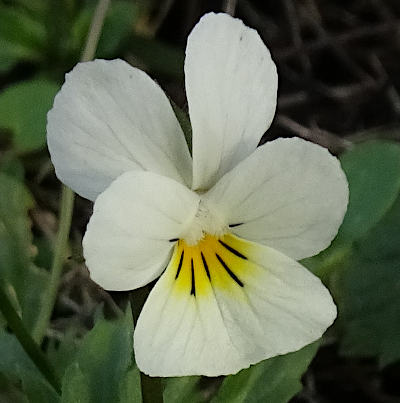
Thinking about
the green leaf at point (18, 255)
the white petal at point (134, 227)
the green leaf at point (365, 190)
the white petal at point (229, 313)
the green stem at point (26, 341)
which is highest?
the white petal at point (134, 227)

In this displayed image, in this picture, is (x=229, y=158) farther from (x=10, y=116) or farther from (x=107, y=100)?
(x=10, y=116)

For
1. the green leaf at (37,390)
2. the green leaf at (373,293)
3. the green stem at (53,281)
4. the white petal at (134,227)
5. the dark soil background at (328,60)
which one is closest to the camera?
the white petal at (134,227)

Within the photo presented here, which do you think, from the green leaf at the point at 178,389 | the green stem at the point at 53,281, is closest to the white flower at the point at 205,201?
the green leaf at the point at 178,389

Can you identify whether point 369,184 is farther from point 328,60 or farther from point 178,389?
point 328,60

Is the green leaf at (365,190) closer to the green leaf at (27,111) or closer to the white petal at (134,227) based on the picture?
the white petal at (134,227)

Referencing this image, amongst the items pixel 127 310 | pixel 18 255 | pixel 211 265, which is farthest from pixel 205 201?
pixel 18 255

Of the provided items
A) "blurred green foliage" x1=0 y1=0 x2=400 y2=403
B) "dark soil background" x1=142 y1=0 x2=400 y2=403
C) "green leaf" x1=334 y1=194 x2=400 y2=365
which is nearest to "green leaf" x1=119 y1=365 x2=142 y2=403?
"blurred green foliage" x1=0 y1=0 x2=400 y2=403

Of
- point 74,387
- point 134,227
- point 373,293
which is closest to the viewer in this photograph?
point 134,227
